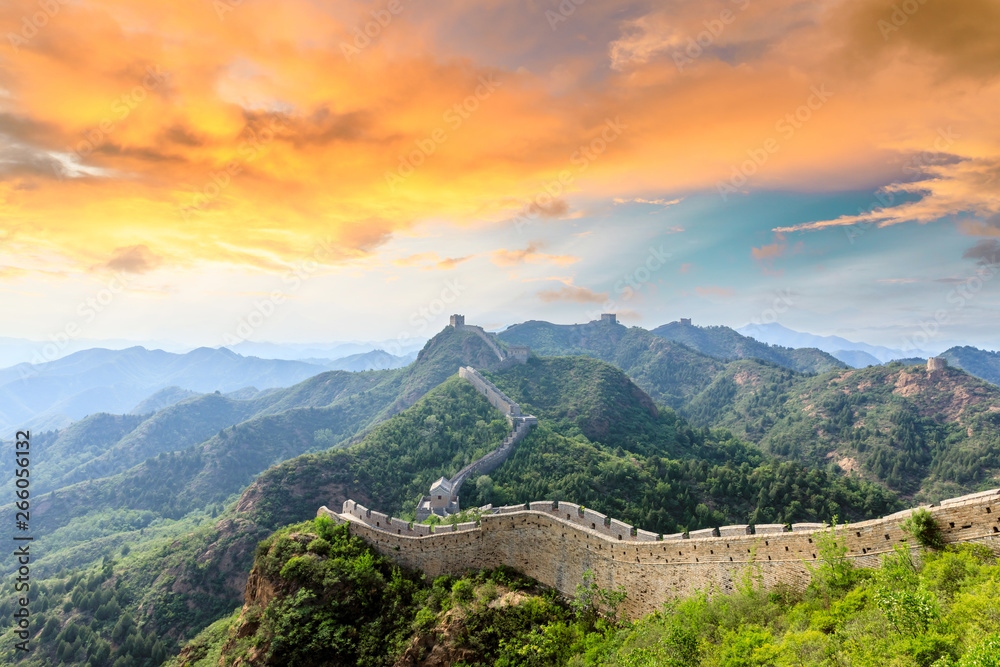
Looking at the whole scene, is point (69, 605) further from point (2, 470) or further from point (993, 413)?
point (2, 470)

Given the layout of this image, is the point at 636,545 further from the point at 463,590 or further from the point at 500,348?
the point at 500,348

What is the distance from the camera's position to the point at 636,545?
870 inches

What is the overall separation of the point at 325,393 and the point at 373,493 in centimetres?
13852

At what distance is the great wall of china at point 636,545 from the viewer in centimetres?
1516

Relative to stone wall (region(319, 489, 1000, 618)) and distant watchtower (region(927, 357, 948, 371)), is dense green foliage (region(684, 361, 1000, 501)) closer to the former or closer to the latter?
distant watchtower (region(927, 357, 948, 371))

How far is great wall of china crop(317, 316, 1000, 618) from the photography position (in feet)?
49.7

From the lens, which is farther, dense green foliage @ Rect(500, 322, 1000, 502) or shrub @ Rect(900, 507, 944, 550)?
dense green foliage @ Rect(500, 322, 1000, 502)

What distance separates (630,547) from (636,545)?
344mm

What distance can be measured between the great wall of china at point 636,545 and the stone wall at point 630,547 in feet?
0.11

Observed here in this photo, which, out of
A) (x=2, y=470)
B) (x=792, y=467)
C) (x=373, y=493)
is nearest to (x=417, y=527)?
(x=373, y=493)

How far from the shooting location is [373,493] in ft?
207

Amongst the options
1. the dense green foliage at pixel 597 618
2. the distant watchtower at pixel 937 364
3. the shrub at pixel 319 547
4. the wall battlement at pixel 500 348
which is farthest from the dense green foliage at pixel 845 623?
the distant watchtower at pixel 937 364

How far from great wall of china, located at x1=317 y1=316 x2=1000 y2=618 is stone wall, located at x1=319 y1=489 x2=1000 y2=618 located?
32mm

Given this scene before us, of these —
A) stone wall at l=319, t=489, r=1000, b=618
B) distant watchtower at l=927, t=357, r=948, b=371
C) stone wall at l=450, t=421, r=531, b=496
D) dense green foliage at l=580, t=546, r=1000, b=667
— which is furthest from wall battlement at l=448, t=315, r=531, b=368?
distant watchtower at l=927, t=357, r=948, b=371
